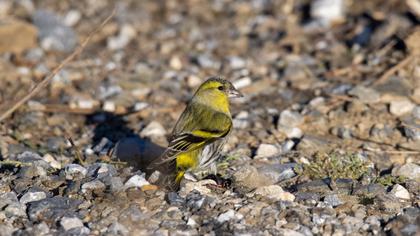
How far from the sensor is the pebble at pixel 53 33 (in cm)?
884

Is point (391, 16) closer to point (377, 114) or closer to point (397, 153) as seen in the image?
point (377, 114)

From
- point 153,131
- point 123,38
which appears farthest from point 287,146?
point 123,38

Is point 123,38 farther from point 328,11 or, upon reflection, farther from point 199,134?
point 199,134

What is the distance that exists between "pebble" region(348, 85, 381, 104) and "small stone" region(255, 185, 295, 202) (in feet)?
7.00

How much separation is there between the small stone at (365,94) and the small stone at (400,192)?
183 cm

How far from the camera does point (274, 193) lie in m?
4.94

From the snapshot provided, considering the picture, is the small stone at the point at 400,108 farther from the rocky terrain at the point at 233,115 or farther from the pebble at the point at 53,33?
the pebble at the point at 53,33

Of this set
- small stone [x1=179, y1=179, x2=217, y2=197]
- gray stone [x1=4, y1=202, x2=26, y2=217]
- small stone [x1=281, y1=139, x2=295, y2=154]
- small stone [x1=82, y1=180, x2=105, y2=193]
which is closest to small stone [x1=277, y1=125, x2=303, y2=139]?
small stone [x1=281, y1=139, x2=295, y2=154]

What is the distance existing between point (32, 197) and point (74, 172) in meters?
0.50

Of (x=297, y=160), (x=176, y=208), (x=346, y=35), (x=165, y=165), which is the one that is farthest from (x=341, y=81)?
(x=176, y=208)

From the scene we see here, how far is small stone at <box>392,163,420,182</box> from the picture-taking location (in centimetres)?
545

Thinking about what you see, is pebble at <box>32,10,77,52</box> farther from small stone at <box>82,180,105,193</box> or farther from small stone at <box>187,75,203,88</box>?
small stone at <box>82,180,105,193</box>

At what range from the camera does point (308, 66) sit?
8.00 m

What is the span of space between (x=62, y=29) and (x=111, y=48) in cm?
68
